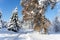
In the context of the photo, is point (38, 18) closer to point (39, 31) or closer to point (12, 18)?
point (39, 31)

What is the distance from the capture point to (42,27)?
26891 mm

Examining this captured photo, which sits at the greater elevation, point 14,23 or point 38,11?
point 38,11

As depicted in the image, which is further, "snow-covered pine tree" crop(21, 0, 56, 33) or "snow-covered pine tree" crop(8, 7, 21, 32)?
"snow-covered pine tree" crop(8, 7, 21, 32)

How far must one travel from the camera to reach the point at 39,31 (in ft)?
87.8

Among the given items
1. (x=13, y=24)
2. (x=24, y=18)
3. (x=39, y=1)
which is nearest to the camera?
(x=39, y=1)

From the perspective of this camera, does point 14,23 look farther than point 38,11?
Yes

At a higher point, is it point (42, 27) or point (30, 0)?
point (30, 0)

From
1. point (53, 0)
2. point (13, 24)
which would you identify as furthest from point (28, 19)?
point (13, 24)

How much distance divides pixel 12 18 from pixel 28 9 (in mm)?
15905

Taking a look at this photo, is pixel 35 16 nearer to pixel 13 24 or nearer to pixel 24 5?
pixel 24 5

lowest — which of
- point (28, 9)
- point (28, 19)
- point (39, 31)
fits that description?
point (39, 31)

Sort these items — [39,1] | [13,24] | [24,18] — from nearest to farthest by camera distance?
[39,1]
[24,18]
[13,24]

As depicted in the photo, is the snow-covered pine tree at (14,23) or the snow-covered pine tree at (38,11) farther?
the snow-covered pine tree at (14,23)

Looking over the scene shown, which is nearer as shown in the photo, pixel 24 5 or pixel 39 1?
pixel 39 1
